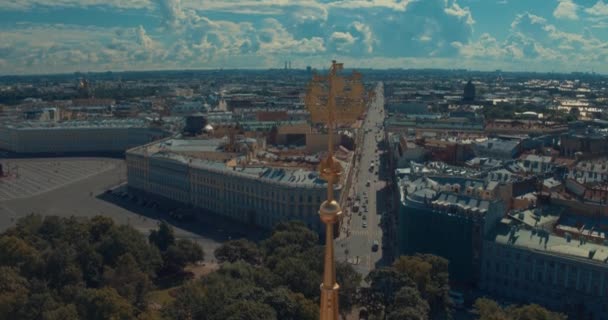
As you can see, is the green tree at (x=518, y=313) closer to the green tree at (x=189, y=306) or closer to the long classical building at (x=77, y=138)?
the green tree at (x=189, y=306)

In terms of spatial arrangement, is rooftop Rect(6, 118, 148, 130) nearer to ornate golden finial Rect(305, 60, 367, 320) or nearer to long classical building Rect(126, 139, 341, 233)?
long classical building Rect(126, 139, 341, 233)

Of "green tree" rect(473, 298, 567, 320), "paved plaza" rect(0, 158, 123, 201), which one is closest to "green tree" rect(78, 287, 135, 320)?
"green tree" rect(473, 298, 567, 320)

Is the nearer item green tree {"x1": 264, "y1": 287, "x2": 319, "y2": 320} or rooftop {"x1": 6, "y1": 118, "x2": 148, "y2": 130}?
green tree {"x1": 264, "y1": 287, "x2": 319, "y2": 320}

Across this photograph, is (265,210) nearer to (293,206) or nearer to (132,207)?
(293,206)

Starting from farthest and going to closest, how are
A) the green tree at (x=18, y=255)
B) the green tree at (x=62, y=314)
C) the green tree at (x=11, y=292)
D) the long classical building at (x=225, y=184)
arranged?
the long classical building at (x=225, y=184) < the green tree at (x=18, y=255) < the green tree at (x=11, y=292) < the green tree at (x=62, y=314)

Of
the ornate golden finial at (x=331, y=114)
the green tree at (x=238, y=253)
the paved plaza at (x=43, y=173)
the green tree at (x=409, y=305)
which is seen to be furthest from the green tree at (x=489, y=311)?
the paved plaza at (x=43, y=173)
